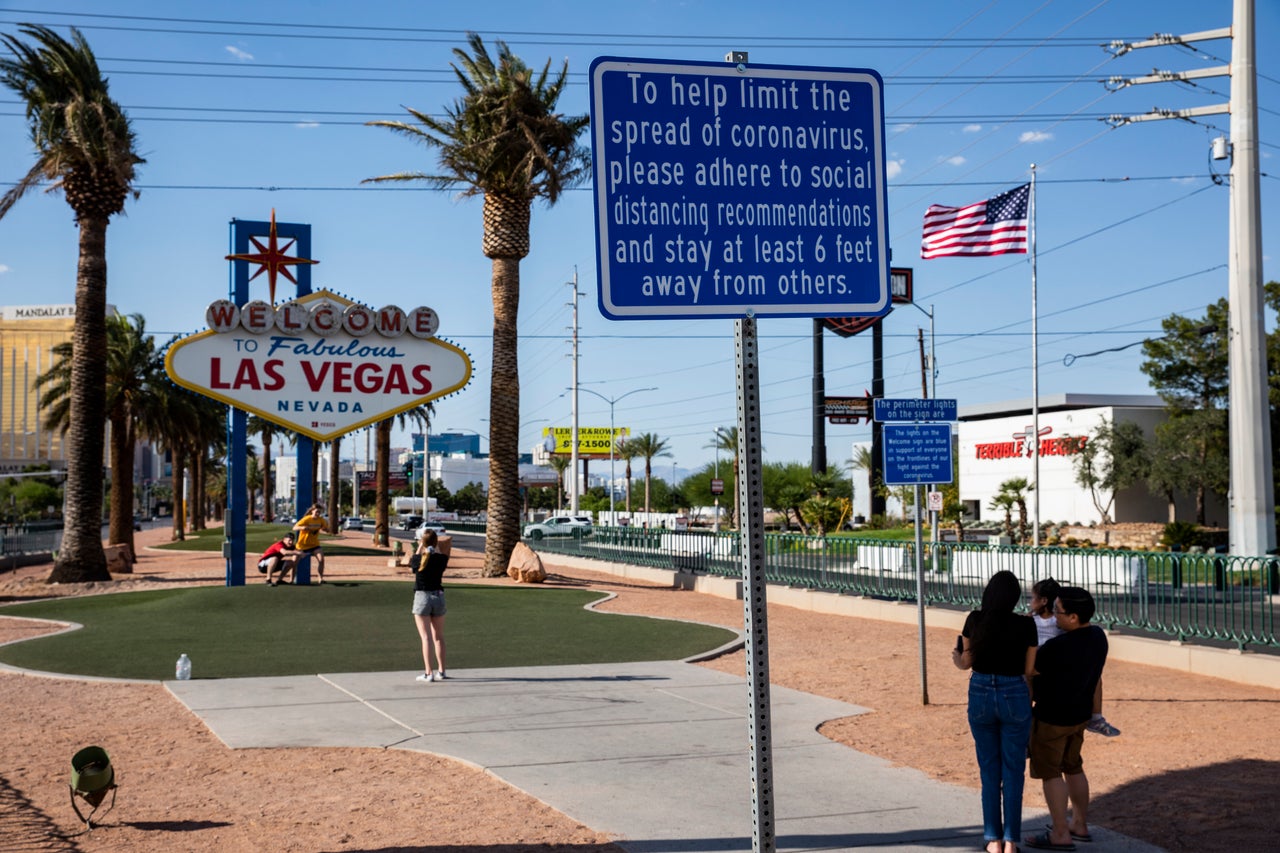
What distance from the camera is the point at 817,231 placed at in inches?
172

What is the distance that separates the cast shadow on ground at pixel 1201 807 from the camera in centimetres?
721

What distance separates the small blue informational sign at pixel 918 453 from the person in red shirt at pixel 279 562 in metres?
16.1

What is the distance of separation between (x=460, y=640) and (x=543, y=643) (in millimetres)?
1290

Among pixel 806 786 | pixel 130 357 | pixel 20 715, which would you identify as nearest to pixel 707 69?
pixel 806 786

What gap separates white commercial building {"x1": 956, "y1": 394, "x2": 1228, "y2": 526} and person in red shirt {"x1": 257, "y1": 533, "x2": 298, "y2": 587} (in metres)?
45.7

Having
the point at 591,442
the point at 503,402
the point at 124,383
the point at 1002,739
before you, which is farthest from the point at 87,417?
the point at 591,442

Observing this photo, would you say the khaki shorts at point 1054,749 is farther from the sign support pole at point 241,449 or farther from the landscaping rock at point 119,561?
the landscaping rock at point 119,561

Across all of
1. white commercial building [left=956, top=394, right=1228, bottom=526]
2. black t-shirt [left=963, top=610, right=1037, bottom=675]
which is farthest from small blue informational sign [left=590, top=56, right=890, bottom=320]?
white commercial building [left=956, top=394, right=1228, bottom=526]

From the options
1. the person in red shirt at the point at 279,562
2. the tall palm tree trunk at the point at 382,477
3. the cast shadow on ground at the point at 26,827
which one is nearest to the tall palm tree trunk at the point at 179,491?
the tall palm tree trunk at the point at 382,477

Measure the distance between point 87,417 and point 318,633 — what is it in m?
14.3

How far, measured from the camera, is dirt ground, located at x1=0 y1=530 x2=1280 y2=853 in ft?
23.6

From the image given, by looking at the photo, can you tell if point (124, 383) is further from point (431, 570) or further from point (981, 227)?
point (431, 570)

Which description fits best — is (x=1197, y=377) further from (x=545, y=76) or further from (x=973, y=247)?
(x=545, y=76)

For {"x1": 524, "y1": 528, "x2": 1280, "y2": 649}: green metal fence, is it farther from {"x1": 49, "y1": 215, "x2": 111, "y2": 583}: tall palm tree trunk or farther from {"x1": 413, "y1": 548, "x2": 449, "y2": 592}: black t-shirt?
{"x1": 49, "y1": 215, "x2": 111, "y2": 583}: tall palm tree trunk
